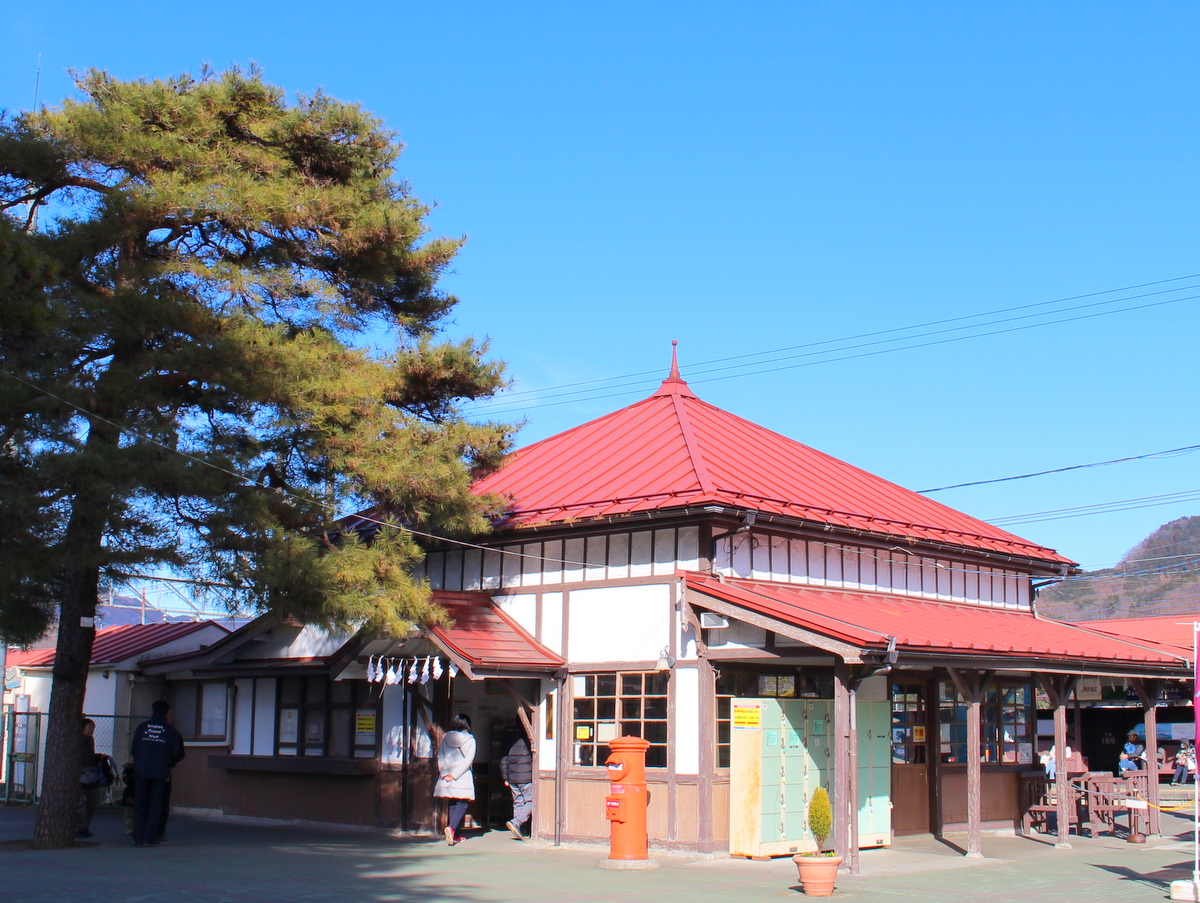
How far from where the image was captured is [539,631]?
16.9 metres

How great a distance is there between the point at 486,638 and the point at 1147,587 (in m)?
128

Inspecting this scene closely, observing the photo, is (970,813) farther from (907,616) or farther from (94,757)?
(94,757)

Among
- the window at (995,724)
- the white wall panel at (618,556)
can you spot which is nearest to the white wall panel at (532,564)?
the white wall panel at (618,556)

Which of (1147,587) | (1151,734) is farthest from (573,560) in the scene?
(1147,587)

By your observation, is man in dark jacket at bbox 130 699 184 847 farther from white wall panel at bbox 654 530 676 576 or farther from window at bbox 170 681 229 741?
white wall panel at bbox 654 530 676 576

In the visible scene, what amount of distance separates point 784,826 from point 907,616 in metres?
3.24

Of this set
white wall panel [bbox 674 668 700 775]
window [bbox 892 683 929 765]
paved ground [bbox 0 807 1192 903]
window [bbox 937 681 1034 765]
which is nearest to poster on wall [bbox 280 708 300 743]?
paved ground [bbox 0 807 1192 903]

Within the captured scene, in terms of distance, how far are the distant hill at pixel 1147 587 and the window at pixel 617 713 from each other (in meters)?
96.2

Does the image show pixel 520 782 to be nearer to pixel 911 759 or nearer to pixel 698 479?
pixel 698 479

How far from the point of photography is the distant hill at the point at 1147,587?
113875mm

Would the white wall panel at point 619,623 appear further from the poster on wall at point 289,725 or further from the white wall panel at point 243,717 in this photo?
the white wall panel at point 243,717

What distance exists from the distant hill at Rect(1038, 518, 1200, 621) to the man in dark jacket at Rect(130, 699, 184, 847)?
325ft

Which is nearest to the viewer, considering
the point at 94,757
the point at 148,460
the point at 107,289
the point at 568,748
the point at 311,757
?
the point at 148,460

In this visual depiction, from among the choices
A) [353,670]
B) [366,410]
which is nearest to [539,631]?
[353,670]
